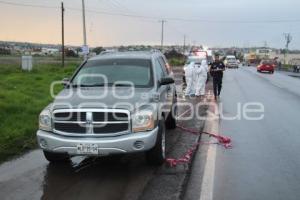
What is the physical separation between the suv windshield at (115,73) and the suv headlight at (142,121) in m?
1.36

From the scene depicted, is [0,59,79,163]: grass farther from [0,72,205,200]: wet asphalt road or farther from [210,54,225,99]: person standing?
[210,54,225,99]: person standing

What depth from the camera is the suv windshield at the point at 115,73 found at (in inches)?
332

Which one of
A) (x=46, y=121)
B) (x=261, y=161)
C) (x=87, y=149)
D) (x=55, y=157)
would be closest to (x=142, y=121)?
(x=87, y=149)

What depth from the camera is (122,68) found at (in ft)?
28.8

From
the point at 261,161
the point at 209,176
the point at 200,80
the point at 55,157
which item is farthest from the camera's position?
the point at 200,80

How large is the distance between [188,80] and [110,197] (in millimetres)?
15197

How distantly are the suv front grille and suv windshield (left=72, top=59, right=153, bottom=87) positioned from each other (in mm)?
1439

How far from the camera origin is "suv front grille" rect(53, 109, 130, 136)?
692cm

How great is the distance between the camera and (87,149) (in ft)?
22.5

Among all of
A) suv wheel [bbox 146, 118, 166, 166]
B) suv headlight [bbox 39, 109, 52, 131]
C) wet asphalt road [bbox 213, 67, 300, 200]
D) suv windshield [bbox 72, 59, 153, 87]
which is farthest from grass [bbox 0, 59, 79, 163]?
wet asphalt road [bbox 213, 67, 300, 200]

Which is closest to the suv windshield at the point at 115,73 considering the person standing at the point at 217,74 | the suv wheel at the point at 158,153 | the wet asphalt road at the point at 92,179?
the suv wheel at the point at 158,153

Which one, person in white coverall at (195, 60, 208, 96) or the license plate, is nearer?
the license plate

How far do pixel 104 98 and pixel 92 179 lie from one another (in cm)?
120

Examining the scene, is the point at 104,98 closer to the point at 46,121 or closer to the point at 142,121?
the point at 142,121
